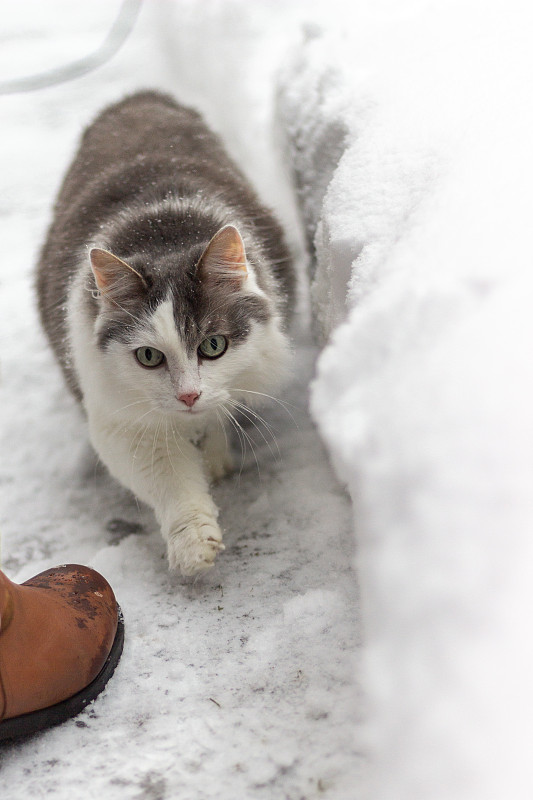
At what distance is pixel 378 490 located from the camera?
622 mm

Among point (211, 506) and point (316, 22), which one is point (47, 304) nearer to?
point (211, 506)

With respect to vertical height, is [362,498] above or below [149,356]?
above

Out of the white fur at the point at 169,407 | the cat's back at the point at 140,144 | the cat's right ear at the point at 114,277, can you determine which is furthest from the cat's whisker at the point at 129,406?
the cat's back at the point at 140,144

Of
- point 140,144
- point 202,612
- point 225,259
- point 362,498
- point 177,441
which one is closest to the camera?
point 362,498

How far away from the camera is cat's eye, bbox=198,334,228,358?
1.35 m

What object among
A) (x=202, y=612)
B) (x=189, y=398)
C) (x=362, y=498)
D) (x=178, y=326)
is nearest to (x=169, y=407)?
(x=189, y=398)

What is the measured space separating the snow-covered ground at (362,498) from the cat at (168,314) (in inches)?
5.4

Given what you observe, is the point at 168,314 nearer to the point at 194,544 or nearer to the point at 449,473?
the point at 194,544

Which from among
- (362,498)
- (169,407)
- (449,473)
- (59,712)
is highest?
(449,473)

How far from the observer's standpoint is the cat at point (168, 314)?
1329mm

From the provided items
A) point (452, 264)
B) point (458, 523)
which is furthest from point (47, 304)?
point (458, 523)

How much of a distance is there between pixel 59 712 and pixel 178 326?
0.71 m

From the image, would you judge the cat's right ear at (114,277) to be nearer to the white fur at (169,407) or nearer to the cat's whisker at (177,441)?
the white fur at (169,407)

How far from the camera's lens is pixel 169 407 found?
1327mm
